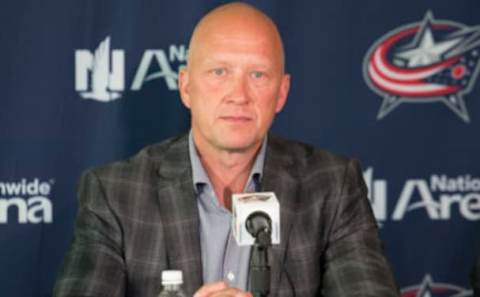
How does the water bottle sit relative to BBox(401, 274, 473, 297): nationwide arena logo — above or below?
above

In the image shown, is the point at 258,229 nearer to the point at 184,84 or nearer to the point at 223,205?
the point at 223,205

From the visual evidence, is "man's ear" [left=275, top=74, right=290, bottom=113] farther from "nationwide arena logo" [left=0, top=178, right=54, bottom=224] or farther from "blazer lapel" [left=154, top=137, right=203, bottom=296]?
"nationwide arena logo" [left=0, top=178, right=54, bottom=224]

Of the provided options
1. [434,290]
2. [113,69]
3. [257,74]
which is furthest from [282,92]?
[434,290]

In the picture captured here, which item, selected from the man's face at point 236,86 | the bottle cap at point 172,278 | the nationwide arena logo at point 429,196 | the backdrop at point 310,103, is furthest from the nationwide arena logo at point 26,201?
the bottle cap at point 172,278

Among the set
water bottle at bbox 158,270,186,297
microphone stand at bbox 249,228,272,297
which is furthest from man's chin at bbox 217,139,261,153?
microphone stand at bbox 249,228,272,297

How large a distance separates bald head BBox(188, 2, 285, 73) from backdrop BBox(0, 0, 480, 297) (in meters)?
0.75

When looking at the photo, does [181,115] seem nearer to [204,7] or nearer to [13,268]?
[204,7]

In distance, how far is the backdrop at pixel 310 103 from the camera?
12.2ft

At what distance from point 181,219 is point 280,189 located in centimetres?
35

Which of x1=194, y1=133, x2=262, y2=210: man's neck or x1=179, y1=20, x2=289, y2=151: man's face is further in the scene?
x1=194, y1=133, x2=262, y2=210: man's neck

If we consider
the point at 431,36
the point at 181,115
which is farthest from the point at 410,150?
the point at 181,115

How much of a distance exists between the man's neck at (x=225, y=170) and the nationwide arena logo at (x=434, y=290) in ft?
3.75

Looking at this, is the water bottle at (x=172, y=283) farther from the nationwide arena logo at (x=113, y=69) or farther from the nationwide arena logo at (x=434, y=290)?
the nationwide arena logo at (x=434, y=290)

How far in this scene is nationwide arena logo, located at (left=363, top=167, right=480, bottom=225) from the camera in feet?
12.5
